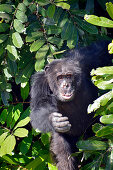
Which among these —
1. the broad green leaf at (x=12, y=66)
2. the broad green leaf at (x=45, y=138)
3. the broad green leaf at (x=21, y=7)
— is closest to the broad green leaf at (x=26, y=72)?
the broad green leaf at (x=12, y=66)

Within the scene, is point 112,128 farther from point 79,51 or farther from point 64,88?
point 79,51

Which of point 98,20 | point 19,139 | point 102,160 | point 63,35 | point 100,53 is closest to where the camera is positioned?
point 98,20

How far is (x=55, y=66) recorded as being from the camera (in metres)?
4.74

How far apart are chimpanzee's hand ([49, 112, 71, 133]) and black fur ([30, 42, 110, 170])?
0.71ft

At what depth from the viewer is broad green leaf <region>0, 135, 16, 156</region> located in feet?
14.8

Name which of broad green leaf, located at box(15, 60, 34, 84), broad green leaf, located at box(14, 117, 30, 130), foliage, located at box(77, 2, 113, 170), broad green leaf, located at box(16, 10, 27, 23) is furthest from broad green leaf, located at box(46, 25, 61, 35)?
broad green leaf, located at box(14, 117, 30, 130)

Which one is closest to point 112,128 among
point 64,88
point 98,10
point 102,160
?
point 102,160

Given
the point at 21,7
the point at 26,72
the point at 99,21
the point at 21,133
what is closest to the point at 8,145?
the point at 21,133

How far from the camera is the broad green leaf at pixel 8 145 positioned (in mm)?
4516

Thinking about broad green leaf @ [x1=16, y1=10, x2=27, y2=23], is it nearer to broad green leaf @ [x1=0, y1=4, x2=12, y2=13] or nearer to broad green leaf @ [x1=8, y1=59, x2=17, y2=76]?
broad green leaf @ [x1=0, y1=4, x2=12, y2=13]

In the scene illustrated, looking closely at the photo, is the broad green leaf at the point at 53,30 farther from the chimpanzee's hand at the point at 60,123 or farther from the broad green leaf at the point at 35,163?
the broad green leaf at the point at 35,163

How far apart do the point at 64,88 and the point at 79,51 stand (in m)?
0.69

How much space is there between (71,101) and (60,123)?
542 millimetres

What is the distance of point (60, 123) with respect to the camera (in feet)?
14.8
